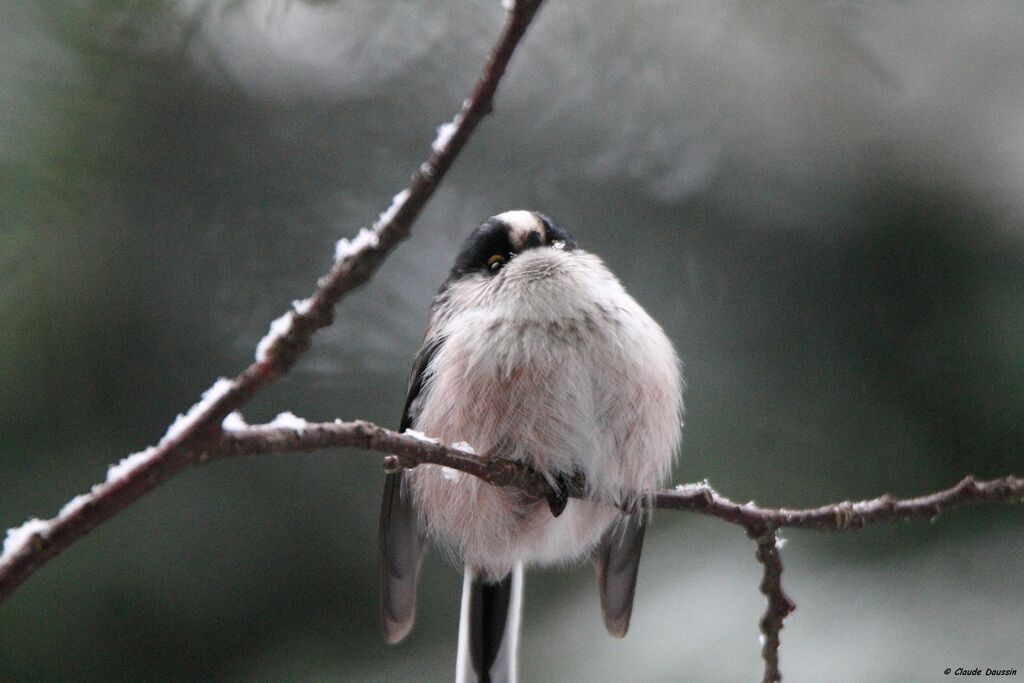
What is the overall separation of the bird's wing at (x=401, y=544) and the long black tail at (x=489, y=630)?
12 centimetres

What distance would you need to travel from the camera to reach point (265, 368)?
0.76 meters

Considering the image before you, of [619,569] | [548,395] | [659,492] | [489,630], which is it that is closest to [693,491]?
[659,492]

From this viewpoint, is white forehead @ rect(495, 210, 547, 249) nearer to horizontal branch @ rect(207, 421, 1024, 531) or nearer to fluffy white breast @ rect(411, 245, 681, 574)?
fluffy white breast @ rect(411, 245, 681, 574)

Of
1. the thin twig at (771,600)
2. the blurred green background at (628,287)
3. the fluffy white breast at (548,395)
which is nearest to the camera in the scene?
the thin twig at (771,600)

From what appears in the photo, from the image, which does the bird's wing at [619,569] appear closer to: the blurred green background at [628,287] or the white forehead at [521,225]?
the blurred green background at [628,287]

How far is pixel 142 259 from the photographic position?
193 centimetres

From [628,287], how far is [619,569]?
0.64 m

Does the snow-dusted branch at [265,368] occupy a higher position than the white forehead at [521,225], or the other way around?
the white forehead at [521,225]

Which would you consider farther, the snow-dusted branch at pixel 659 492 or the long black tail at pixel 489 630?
the long black tail at pixel 489 630

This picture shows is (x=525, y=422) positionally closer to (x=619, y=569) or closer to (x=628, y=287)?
(x=619, y=569)

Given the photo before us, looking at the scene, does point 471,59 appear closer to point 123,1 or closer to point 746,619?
point 123,1

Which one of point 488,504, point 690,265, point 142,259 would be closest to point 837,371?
point 690,265

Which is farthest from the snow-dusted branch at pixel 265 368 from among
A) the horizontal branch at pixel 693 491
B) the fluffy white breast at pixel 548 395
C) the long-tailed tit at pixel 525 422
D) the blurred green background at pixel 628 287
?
the blurred green background at pixel 628 287

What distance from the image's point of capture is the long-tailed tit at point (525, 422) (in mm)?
1647
